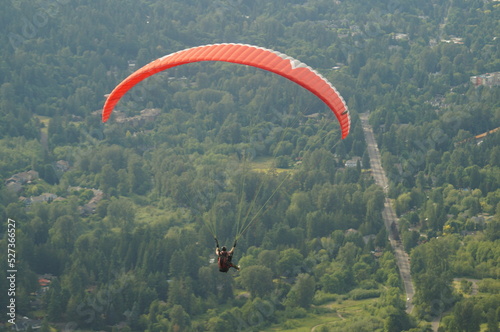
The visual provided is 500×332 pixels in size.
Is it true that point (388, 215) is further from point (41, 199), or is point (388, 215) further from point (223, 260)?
point (223, 260)

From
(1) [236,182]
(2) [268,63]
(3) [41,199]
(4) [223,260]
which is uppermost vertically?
(1) [236,182]

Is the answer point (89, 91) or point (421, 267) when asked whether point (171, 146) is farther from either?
point (421, 267)

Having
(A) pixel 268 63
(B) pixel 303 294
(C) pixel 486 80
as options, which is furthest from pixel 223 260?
(C) pixel 486 80

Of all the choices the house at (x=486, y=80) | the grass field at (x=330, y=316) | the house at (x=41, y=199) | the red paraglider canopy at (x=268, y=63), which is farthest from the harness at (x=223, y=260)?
the house at (x=486, y=80)

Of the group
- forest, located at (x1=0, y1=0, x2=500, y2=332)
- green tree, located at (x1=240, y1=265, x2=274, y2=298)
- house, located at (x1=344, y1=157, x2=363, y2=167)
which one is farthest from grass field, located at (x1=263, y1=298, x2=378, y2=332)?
house, located at (x1=344, y1=157, x2=363, y2=167)

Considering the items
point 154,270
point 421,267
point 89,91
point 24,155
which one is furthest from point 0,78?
point 421,267

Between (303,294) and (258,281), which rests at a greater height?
(258,281)

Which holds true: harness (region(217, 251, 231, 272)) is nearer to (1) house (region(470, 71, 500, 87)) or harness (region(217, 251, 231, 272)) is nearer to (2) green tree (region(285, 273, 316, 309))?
(2) green tree (region(285, 273, 316, 309))
